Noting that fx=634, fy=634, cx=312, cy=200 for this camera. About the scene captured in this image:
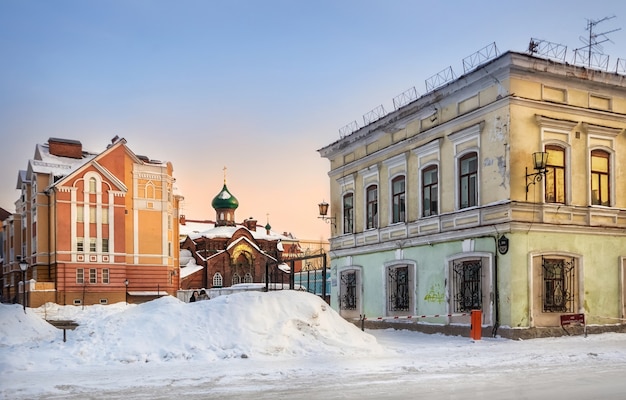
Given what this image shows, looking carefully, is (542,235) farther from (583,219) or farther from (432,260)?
(432,260)

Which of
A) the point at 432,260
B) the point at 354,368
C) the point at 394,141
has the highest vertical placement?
the point at 394,141

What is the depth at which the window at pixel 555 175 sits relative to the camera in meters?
19.7

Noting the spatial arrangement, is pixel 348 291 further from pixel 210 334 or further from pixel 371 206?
pixel 210 334

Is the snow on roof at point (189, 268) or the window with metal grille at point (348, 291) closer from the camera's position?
the window with metal grille at point (348, 291)

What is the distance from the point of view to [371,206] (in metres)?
27.4

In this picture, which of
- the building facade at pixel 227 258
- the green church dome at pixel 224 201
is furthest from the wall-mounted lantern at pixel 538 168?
the green church dome at pixel 224 201

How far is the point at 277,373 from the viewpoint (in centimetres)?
1167

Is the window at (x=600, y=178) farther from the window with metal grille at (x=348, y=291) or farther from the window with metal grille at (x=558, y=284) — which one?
the window with metal grille at (x=348, y=291)

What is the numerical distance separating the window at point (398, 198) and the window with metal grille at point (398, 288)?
79.5 inches

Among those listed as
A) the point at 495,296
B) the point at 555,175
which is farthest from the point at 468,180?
the point at 495,296

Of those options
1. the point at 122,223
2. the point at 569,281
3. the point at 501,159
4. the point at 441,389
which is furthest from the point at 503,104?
the point at 122,223

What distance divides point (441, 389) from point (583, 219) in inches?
481

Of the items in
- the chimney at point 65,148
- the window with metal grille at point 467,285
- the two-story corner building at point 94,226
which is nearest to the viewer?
the window with metal grille at point 467,285

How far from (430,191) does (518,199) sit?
15.0 ft
